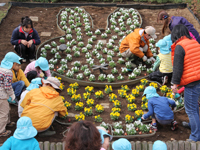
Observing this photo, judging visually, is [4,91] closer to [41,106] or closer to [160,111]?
[41,106]

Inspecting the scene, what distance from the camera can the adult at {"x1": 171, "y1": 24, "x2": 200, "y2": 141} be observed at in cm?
402

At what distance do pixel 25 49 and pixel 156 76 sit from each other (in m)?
3.54

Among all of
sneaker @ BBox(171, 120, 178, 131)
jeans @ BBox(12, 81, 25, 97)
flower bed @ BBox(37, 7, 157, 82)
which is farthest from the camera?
flower bed @ BBox(37, 7, 157, 82)

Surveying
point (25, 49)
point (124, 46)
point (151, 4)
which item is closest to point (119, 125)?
point (124, 46)

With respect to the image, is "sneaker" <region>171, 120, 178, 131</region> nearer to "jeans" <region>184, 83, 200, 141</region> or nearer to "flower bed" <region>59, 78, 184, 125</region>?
"jeans" <region>184, 83, 200, 141</region>

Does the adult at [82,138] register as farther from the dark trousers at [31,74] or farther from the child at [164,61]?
the child at [164,61]

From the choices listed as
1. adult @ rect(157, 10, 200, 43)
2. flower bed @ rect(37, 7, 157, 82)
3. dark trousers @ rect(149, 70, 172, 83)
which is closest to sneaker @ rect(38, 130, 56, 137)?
flower bed @ rect(37, 7, 157, 82)

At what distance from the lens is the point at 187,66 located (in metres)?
4.06

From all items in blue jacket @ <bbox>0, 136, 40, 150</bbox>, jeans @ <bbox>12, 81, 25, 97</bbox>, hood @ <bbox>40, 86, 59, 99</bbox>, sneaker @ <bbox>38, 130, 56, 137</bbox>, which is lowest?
sneaker @ <bbox>38, 130, 56, 137</bbox>

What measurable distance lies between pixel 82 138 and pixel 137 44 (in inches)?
165

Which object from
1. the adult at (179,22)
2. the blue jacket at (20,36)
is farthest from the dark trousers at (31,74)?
the adult at (179,22)

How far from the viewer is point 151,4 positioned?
9508 millimetres

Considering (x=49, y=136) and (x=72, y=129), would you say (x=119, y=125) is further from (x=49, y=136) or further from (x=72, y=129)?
(x=72, y=129)

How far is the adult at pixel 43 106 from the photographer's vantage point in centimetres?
429
